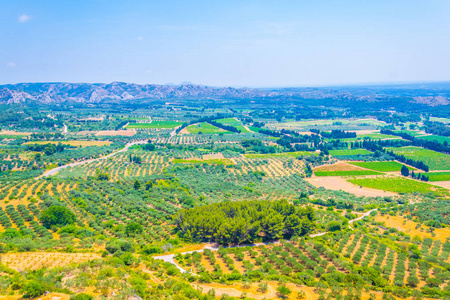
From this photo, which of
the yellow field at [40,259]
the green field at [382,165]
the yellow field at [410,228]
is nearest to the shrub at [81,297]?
the yellow field at [40,259]

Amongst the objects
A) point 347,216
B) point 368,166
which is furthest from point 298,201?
point 368,166

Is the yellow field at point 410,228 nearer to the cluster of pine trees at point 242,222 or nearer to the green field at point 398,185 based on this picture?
the cluster of pine trees at point 242,222

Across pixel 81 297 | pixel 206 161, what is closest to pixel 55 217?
pixel 81 297

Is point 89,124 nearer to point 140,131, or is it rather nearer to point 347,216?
point 140,131

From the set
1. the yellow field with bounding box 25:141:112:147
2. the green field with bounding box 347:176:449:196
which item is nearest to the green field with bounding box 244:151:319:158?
the green field with bounding box 347:176:449:196

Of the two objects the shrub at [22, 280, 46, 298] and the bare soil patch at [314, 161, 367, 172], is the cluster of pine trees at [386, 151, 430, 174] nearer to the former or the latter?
the bare soil patch at [314, 161, 367, 172]

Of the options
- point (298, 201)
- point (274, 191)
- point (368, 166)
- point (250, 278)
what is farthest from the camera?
point (368, 166)

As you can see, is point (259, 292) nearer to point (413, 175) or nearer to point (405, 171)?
point (413, 175)
